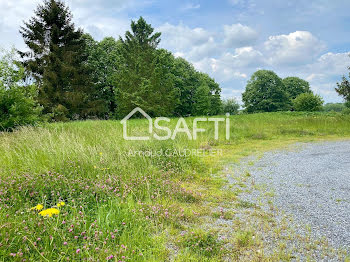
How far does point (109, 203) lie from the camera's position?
10.5 ft

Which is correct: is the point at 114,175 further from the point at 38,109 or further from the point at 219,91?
the point at 219,91

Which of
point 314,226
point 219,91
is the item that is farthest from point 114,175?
point 219,91

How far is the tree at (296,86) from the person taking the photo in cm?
4812

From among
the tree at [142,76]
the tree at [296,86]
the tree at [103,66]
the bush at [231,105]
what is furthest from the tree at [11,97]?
the bush at [231,105]

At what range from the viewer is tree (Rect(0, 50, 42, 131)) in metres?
8.20

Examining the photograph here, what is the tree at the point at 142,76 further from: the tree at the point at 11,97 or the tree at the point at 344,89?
the tree at the point at 344,89

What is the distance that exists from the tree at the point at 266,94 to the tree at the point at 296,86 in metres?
5.96

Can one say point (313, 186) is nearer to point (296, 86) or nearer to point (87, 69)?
point (87, 69)

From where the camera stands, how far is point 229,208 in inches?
140

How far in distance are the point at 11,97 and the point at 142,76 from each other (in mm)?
15548

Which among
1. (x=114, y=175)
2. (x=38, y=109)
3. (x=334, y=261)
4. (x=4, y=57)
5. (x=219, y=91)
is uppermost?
(x=219, y=91)

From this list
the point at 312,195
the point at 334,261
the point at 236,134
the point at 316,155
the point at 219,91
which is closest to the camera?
the point at 334,261

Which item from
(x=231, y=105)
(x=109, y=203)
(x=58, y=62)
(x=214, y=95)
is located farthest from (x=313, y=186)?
(x=231, y=105)

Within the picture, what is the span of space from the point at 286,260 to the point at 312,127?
1268 cm
